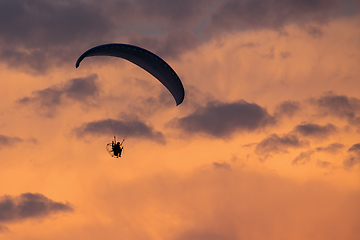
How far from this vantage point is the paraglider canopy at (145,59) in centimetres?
9488

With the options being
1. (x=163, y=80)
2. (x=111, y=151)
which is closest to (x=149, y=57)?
(x=163, y=80)

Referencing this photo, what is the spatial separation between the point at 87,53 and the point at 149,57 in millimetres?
6939

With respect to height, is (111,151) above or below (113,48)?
below

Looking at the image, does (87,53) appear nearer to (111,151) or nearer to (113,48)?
(113,48)

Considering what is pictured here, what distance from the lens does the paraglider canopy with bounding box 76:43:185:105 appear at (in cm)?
9488

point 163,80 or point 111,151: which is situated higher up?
point 163,80

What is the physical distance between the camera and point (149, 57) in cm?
9681

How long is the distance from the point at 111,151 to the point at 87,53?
12.0 meters

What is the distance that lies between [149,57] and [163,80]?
3.99 m

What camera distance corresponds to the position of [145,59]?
320 ft

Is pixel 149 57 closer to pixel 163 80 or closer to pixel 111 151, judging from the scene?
pixel 163 80

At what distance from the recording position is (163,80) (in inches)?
3925

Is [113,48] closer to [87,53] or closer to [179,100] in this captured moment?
[87,53]

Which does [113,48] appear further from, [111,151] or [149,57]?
[111,151]
